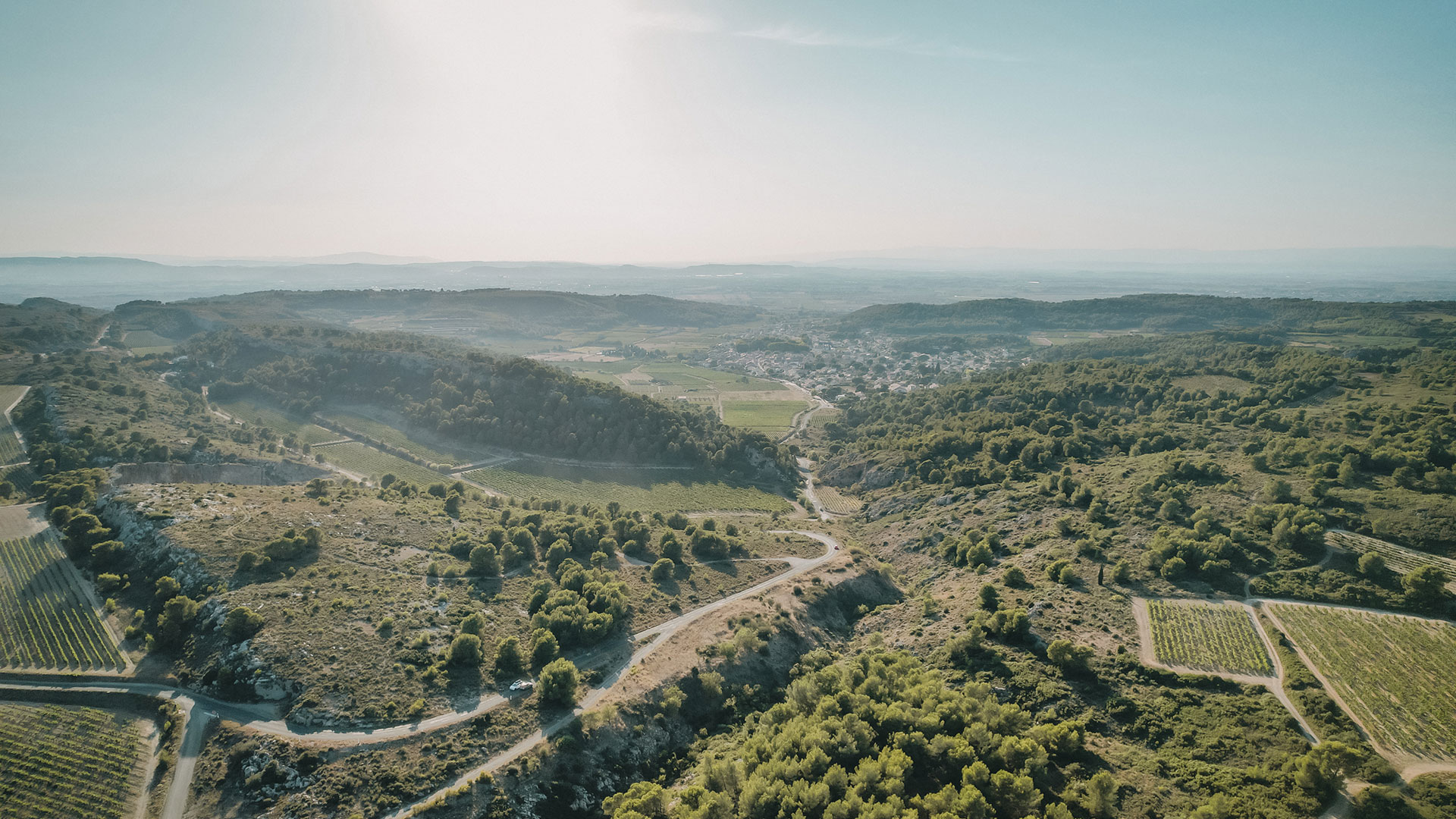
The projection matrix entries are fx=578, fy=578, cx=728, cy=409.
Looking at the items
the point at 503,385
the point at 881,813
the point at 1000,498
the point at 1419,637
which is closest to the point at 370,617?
the point at 881,813

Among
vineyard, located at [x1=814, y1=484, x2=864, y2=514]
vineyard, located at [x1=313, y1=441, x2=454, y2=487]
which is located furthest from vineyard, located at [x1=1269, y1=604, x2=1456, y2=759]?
vineyard, located at [x1=313, y1=441, x2=454, y2=487]

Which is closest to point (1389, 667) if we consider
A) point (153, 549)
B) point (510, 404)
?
point (153, 549)

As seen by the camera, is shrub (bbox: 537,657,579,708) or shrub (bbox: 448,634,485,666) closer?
shrub (bbox: 537,657,579,708)

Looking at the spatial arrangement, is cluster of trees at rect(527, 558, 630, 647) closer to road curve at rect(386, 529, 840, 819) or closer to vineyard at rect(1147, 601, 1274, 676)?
road curve at rect(386, 529, 840, 819)

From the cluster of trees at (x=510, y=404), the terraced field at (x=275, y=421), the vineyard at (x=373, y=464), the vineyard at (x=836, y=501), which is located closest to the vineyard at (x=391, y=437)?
the vineyard at (x=373, y=464)

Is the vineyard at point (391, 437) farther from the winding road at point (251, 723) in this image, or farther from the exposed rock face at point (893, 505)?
the exposed rock face at point (893, 505)

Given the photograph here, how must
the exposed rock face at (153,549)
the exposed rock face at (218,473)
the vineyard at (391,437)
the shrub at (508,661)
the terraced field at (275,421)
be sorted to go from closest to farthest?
1. the shrub at (508,661)
2. the exposed rock face at (153,549)
3. the exposed rock face at (218,473)
4. the vineyard at (391,437)
5. the terraced field at (275,421)
